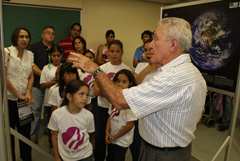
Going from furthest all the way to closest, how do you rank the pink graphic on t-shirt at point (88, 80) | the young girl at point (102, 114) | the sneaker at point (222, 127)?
the sneaker at point (222, 127), the pink graphic on t-shirt at point (88, 80), the young girl at point (102, 114)

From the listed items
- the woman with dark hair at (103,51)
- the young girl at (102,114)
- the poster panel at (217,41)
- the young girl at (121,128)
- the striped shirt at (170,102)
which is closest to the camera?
the striped shirt at (170,102)

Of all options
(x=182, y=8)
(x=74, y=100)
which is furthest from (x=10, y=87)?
(x=182, y=8)

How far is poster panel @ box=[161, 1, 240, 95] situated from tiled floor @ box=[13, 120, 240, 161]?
135 cm

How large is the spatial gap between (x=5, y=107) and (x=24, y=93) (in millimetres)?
1448

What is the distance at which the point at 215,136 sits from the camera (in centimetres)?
342

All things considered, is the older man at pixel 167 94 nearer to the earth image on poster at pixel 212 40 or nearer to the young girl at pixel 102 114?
the earth image on poster at pixel 212 40

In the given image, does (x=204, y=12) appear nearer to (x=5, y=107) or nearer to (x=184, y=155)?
(x=184, y=155)

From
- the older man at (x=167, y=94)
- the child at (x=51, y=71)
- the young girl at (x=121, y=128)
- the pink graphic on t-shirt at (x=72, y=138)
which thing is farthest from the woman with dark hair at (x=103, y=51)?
the older man at (x=167, y=94)

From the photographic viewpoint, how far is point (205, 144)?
10.3 feet

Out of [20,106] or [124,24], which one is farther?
[124,24]

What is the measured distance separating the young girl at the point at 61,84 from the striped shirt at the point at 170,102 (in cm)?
121

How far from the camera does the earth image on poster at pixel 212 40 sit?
5.47 ft

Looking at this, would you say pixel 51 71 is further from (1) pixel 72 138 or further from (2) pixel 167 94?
(2) pixel 167 94

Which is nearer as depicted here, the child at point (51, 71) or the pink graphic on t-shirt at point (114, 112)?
the pink graphic on t-shirt at point (114, 112)
